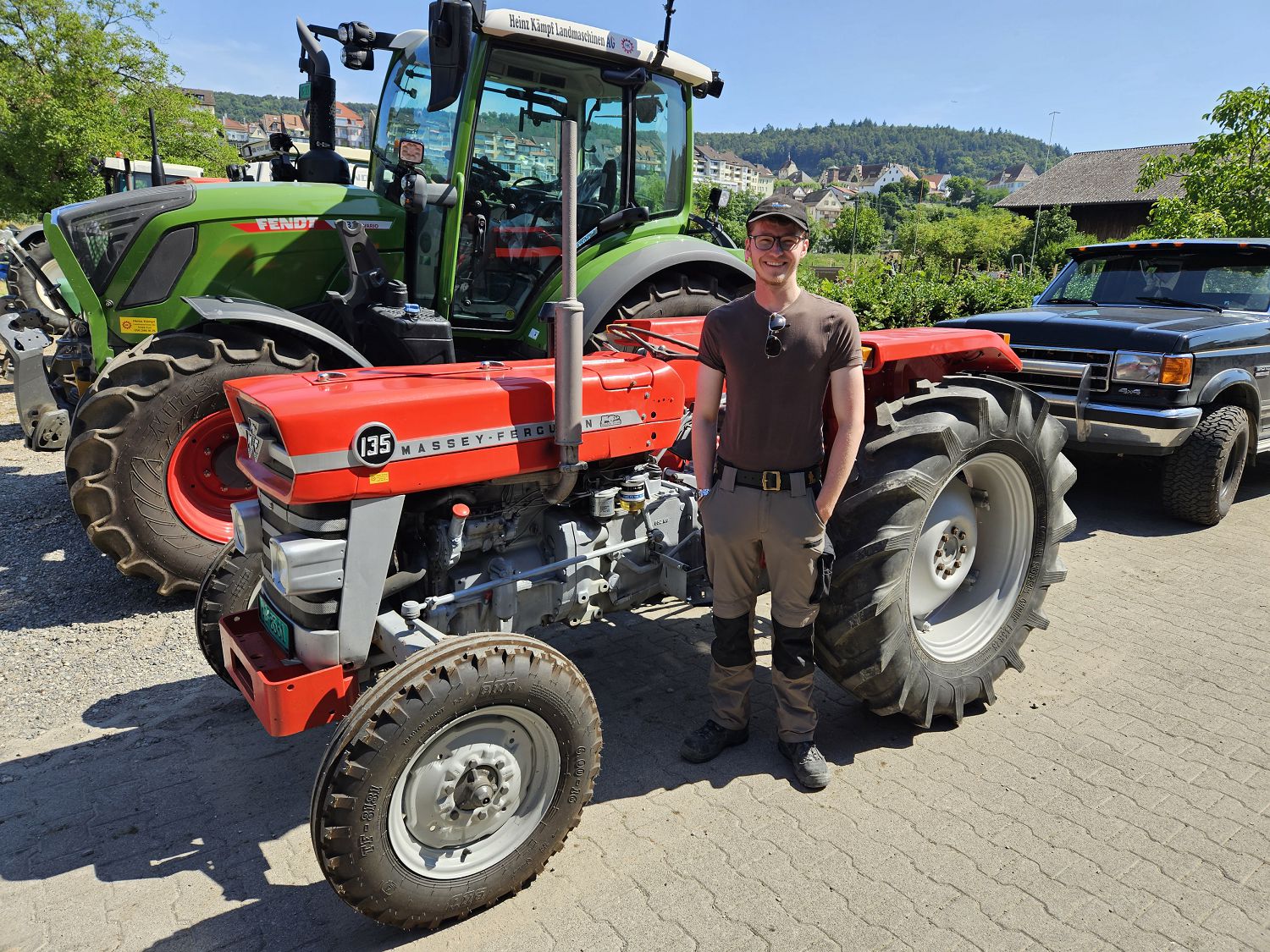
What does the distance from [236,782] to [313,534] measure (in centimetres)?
110

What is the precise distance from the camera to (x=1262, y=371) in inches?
231


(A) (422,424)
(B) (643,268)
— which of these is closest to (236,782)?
(A) (422,424)

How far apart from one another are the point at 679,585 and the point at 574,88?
9.91 feet

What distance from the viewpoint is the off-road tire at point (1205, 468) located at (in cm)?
546

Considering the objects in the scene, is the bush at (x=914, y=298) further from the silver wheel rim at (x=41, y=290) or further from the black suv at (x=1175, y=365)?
the silver wheel rim at (x=41, y=290)

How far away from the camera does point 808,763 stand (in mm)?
2910

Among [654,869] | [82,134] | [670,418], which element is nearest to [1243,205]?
[670,418]

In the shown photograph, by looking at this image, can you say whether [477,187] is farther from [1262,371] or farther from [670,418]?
[1262,371]

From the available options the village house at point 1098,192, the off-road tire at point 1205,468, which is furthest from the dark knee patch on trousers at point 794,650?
the village house at point 1098,192

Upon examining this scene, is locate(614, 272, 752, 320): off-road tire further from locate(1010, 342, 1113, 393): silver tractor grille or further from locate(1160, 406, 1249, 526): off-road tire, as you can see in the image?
locate(1160, 406, 1249, 526): off-road tire

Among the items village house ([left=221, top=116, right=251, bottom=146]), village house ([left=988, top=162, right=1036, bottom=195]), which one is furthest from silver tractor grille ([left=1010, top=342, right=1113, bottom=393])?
village house ([left=988, top=162, right=1036, bottom=195])

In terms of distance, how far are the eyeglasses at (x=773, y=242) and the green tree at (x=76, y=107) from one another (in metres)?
16.7

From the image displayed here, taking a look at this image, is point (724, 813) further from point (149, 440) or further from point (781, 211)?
point (149, 440)

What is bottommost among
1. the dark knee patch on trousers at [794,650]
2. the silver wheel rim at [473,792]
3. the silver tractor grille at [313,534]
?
the silver wheel rim at [473,792]
